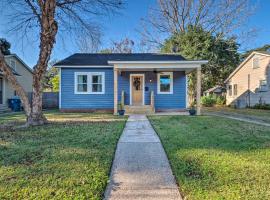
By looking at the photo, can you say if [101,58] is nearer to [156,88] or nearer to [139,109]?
[156,88]

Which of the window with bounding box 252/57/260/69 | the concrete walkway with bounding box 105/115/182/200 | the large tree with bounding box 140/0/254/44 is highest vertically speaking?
the large tree with bounding box 140/0/254/44

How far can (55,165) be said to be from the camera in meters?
4.37

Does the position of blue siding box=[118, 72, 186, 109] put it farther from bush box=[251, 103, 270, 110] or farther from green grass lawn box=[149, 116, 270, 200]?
green grass lawn box=[149, 116, 270, 200]

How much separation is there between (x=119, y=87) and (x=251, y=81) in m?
15.1

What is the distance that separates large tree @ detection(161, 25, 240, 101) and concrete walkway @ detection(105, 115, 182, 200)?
19.5 meters

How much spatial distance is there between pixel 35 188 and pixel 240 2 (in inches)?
1162

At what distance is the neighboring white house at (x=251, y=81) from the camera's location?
73.3ft

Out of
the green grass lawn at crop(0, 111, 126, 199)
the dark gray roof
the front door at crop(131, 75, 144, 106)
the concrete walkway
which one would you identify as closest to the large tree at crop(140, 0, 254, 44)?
the dark gray roof

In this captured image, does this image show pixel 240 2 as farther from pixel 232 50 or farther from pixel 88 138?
pixel 88 138

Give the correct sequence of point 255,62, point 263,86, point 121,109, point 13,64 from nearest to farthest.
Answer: point 121,109
point 263,86
point 13,64
point 255,62

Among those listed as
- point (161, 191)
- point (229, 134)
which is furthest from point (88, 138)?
point (229, 134)

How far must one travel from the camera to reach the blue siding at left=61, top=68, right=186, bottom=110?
16141 mm

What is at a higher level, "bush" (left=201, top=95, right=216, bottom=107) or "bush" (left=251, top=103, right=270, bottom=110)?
"bush" (left=201, top=95, right=216, bottom=107)

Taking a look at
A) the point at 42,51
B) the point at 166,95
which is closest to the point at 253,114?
Result: the point at 166,95
